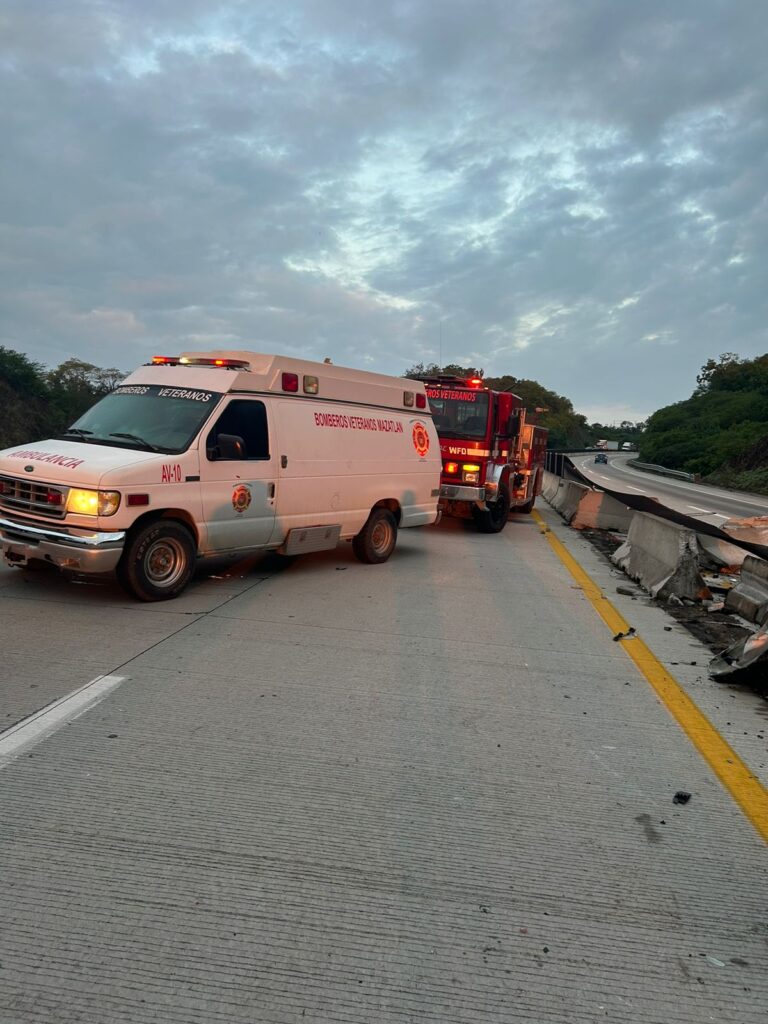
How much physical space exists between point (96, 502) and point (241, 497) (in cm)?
158

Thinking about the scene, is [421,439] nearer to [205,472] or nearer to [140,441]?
[205,472]

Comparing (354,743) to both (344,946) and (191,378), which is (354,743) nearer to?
(344,946)

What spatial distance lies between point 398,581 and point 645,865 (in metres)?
5.71

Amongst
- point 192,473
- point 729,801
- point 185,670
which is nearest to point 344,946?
point 729,801

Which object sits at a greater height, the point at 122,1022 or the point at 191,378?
the point at 191,378

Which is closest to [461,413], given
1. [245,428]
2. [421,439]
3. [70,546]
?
[421,439]

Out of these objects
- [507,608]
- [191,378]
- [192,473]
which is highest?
[191,378]

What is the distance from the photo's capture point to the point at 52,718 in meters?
4.06

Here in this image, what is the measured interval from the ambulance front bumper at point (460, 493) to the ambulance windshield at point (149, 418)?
6.70 meters

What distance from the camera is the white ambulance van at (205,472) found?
20.5 feet

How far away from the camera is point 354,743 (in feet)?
13.1

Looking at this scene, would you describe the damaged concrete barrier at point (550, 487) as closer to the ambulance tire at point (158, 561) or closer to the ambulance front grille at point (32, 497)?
the ambulance tire at point (158, 561)

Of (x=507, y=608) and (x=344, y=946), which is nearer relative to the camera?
(x=344, y=946)

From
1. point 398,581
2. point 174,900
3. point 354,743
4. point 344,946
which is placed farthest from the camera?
point 398,581
